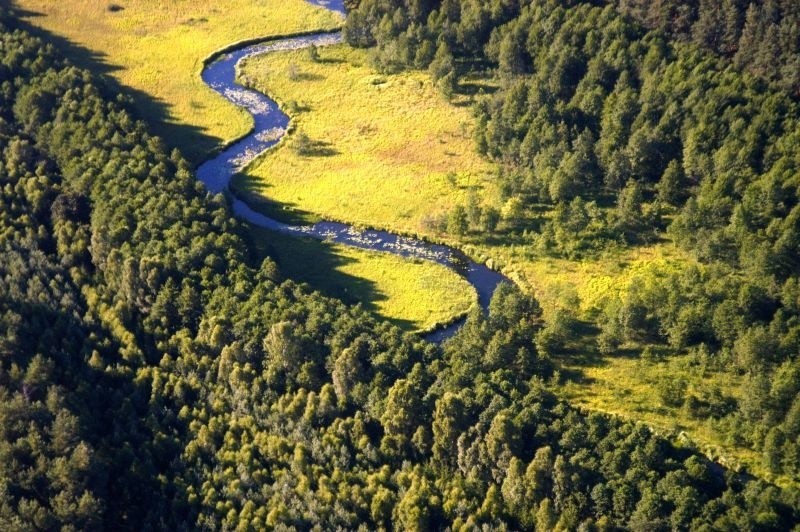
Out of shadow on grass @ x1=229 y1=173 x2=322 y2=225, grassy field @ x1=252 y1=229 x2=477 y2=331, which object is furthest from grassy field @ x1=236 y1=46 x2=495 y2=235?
grassy field @ x1=252 y1=229 x2=477 y2=331

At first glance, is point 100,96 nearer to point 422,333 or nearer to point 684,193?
point 422,333

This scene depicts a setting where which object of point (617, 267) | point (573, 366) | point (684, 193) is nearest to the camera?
point (573, 366)

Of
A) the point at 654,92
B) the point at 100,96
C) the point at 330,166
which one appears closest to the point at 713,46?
→ the point at 654,92

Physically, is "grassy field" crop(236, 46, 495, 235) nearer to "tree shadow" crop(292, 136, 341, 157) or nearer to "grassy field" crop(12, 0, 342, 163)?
"tree shadow" crop(292, 136, 341, 157)

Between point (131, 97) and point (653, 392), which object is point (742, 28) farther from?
point (131, 97)

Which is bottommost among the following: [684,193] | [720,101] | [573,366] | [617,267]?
[573,366]

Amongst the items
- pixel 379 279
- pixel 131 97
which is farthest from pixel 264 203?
pixel 131 97
